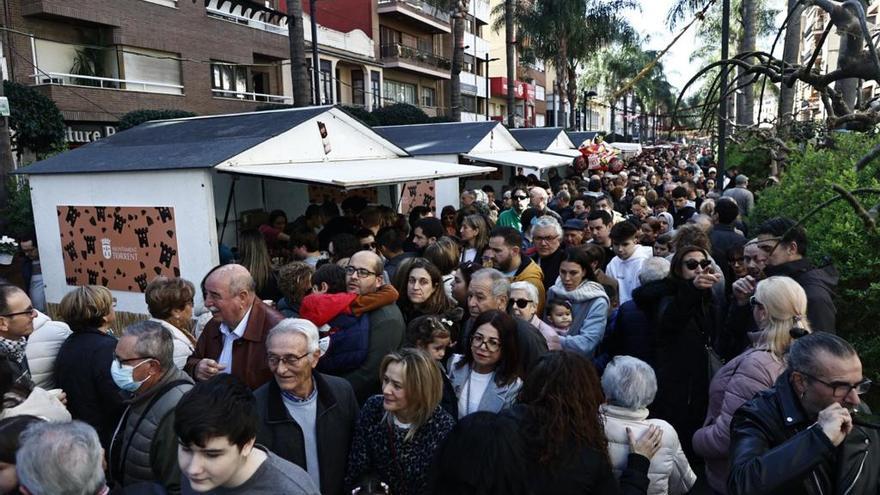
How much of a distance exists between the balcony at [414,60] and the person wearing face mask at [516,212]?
86.4 feet

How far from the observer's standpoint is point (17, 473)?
1981mm

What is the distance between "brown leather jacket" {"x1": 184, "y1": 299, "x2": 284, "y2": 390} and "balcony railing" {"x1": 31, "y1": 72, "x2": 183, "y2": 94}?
1689cm

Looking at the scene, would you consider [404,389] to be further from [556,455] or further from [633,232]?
[633,232]

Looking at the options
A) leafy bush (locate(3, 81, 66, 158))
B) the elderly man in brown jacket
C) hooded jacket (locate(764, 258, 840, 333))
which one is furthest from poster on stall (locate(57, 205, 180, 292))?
leafy bush (locate(3, 81, 66, 158))

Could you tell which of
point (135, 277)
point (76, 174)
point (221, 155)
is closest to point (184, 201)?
point (221, 155)

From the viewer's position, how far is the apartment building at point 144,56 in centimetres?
1694

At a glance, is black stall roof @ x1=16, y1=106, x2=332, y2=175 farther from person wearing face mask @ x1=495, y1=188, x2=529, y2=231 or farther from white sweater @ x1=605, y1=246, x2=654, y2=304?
white sweater @ x1=605, y1=246, x2=654, y2=304


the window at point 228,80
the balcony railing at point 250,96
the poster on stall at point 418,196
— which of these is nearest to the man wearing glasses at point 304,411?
the poster on stall at point 418,196

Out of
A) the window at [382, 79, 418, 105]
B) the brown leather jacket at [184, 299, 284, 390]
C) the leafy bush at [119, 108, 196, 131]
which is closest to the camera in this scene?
the brown leather jacket at [184, 299, 284, 390]

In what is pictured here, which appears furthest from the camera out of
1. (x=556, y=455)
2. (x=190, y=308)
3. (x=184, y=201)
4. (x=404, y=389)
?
(x=184, y=201)

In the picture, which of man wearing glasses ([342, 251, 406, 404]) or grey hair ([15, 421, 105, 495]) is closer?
grey hair ([15, 421, 105, 495])

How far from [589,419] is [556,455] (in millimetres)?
193

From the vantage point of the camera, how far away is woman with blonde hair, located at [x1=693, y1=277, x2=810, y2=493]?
274 centimetres

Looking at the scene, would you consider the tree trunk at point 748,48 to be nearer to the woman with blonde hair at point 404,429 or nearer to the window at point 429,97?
the woman with blonde hair at point 404,429
